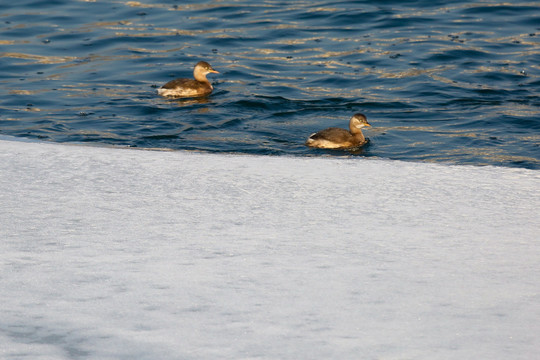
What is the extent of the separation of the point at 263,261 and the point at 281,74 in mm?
8126

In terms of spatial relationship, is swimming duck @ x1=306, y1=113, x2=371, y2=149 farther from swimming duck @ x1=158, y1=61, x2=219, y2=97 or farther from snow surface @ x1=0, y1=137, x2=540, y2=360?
snow surface @ x1=0, y1=137, x2=540, y2=360

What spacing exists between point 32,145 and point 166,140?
11.7 feet

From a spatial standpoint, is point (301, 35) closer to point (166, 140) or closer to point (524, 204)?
point (166, 140)

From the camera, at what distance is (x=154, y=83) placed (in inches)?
458

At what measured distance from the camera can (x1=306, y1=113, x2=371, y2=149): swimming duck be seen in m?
9.05

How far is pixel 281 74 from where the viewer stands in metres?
11.8

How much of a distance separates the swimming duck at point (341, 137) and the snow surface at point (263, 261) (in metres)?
3.52

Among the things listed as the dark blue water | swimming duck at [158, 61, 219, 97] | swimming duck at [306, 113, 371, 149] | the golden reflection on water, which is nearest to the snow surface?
swimming duck at [306, 113, 371, 149]

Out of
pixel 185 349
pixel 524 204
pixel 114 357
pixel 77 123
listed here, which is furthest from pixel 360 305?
pixel 77 123

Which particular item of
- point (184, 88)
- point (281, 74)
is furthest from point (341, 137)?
point (281, 74)

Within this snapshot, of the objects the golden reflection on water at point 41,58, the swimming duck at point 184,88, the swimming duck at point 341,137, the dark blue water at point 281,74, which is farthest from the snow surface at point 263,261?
the golden reflection on water at point 41,58

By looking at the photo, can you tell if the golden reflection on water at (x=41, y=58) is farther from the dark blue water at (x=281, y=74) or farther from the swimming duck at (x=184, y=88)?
the swimming duck at (x=184, y=88)

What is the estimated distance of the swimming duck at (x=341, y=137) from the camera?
9.05m

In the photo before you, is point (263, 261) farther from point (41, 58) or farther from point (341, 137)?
point (41, 58)
